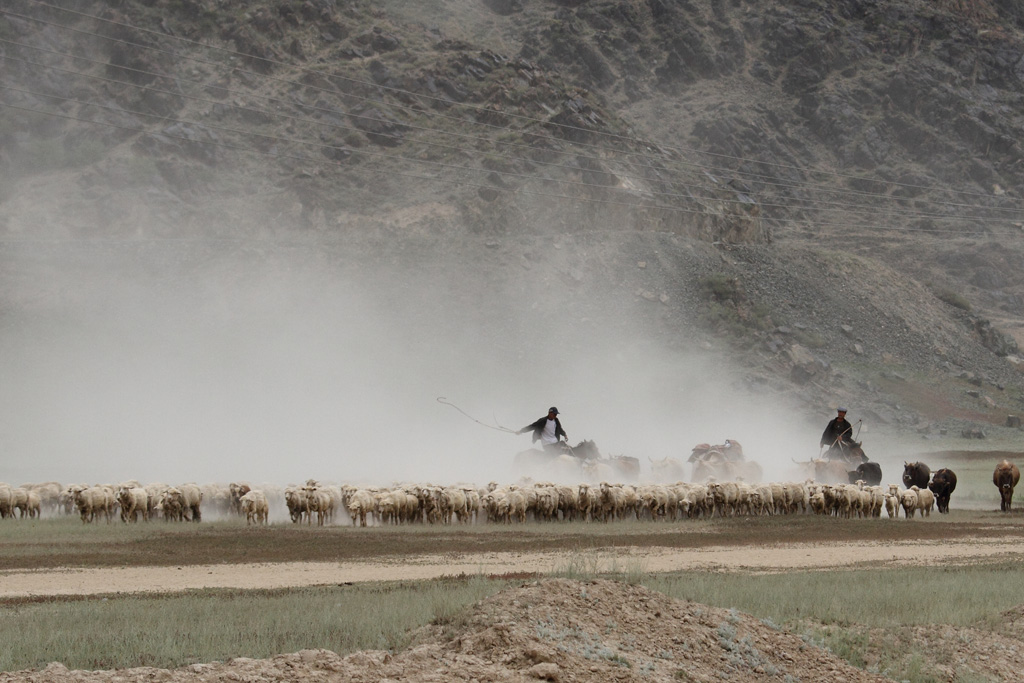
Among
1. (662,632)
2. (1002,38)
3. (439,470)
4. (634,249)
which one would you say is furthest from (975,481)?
(1002,38)

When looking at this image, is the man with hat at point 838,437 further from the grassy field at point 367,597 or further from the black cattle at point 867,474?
the grassy field at point 367,597

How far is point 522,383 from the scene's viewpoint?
3088 inches

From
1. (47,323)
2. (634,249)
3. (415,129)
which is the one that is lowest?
(47,323)

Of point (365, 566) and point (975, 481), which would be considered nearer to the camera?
point (365, 566)

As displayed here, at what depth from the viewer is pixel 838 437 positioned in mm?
39594

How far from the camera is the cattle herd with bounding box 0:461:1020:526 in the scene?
99.2 ft

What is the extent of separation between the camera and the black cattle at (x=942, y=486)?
34969 mm

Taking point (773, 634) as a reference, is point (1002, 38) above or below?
above

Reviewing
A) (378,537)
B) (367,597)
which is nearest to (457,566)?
(367,597)

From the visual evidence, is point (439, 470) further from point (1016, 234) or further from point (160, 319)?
point (1016, 234)

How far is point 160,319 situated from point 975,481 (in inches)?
2042

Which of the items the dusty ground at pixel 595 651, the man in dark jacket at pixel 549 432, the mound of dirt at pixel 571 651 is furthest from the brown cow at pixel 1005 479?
the mound of dirt at pixel 571 651

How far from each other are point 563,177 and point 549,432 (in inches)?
2427

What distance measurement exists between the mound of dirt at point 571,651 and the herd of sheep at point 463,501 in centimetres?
1638
